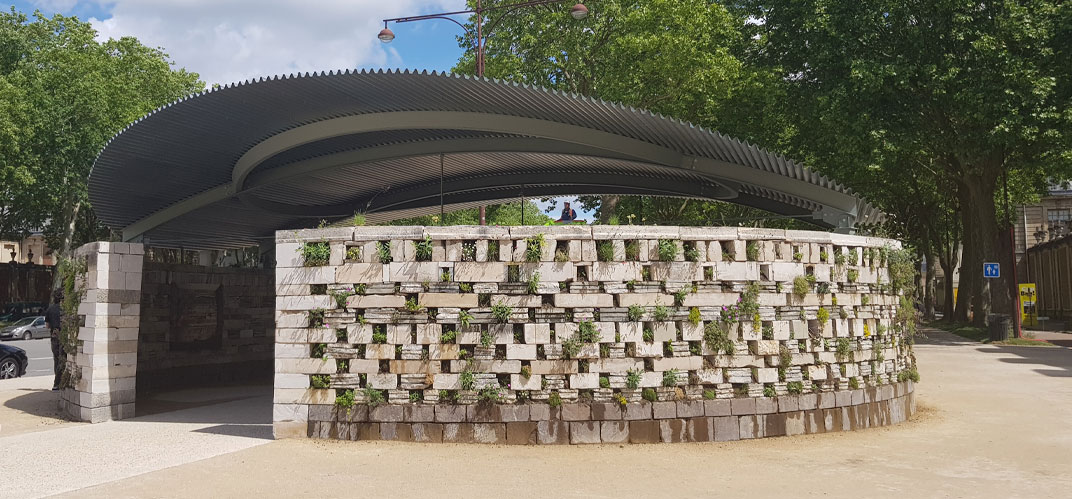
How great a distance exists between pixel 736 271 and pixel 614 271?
1886 mm

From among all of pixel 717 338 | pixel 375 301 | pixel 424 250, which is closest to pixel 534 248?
pixel 424 250

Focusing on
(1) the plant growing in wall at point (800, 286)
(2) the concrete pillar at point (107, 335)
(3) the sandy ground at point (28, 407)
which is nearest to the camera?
(1) the plant growing in wall at point (800, 286)

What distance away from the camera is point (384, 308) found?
11.6m

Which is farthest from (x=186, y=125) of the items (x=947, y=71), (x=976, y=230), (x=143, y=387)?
(x=976, y=230)

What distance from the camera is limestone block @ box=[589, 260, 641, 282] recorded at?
11.5 metres

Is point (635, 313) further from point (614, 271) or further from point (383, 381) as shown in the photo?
point (383, 381)

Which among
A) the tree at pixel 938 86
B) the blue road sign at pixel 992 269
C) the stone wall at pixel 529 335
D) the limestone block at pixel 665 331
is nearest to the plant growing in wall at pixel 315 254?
the stone wall at pixel 529 335

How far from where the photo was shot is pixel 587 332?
11430 mm

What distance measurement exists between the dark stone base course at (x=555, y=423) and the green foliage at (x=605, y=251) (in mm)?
2039

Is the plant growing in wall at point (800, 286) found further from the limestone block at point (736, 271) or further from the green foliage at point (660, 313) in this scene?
the green foliage at point (660, 313)

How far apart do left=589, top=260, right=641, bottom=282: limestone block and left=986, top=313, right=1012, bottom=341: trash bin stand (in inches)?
900

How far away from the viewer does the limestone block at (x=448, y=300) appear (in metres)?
11.5

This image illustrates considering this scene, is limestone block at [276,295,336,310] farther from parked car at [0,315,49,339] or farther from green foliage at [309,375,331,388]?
parked car at [0,315,49,339]

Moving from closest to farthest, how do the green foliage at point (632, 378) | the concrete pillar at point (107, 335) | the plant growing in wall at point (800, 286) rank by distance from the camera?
the green foliage at point (632, 378)
the plant growing in wall at point (800, 286)
the concrete pillar at point (107, 335)
